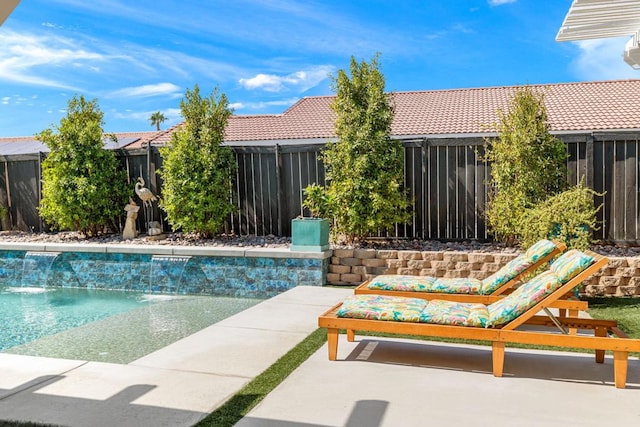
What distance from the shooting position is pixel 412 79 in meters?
45.7

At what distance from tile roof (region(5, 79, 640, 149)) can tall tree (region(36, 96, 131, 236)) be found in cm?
372

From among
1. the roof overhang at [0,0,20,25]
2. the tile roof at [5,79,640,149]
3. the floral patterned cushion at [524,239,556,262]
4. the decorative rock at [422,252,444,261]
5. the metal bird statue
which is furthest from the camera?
the tile roof at [5,79,640,149]

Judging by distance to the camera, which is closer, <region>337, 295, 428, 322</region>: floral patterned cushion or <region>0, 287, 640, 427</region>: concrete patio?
<region>0, 287, 640, 427</region>: concrete patio

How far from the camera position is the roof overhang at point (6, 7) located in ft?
9.78

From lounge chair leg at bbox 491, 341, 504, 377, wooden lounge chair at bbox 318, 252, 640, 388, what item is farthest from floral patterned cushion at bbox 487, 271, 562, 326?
lounge chair leg at bbox 491, 341, 504, 377

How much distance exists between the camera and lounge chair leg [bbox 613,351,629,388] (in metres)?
3.91

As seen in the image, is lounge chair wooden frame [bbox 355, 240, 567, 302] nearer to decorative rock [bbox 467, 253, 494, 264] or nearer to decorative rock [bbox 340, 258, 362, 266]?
decorative rock [bbox 467, 253, 494, 264]

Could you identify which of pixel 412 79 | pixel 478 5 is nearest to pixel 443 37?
pixel 478 5

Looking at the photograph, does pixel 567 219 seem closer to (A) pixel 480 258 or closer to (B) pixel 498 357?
(A) pixel 480 258

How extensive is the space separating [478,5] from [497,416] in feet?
71.4

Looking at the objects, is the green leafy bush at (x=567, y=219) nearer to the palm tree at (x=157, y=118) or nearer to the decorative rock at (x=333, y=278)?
the decorative rock at (x=333, y=278)

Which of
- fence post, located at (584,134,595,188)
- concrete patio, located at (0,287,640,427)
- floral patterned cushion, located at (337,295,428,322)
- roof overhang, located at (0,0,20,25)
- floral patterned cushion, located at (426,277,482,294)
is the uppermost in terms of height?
roof overhang, located at (0,0,20,25)

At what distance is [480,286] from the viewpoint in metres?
5.59

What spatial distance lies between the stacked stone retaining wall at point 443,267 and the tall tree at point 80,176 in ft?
18.0
